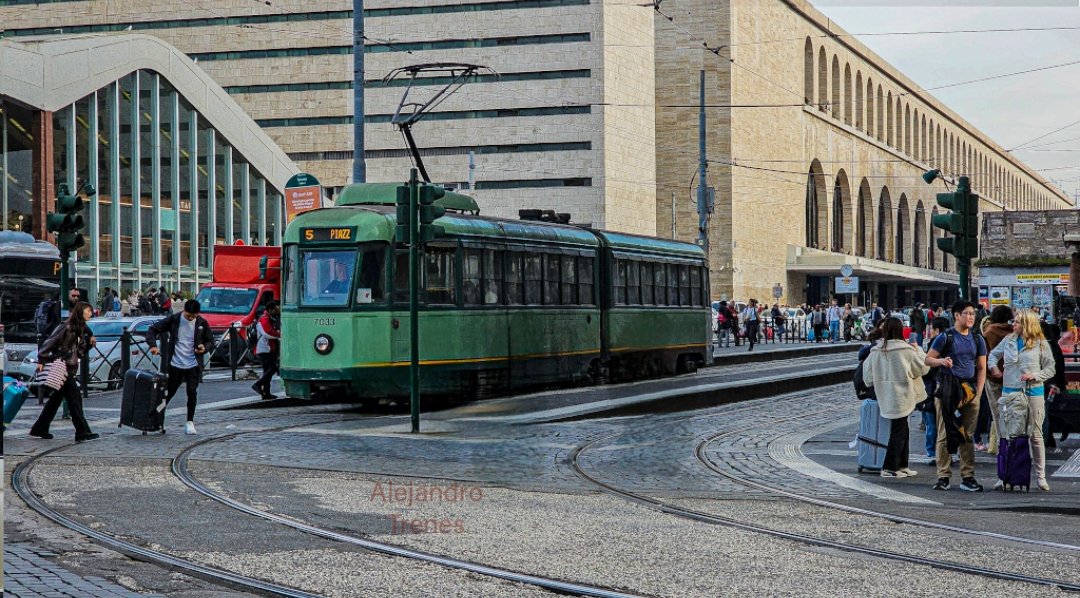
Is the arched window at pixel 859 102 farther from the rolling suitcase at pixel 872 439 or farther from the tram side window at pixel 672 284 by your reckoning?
the rolling suitcase at pixel 872 439

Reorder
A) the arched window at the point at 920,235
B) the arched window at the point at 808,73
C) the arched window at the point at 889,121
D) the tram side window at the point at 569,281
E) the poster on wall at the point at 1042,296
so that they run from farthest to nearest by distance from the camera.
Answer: the arched window at the point at 920,235 → the arched window at the point at 889,121 → the arched window at the point at 808,73 → the poster on wall at the point at 1042,296 → the tram side window at the point at 569,281

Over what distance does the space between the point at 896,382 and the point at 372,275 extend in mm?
8502

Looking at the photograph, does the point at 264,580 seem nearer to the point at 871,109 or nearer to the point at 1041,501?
the point at 1041,501

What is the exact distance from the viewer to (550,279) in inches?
925

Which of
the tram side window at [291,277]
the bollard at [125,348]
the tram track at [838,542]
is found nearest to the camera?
the tram track at [838,542]

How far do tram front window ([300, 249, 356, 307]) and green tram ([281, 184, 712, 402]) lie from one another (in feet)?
0.04

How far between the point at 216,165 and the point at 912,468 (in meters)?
44.9

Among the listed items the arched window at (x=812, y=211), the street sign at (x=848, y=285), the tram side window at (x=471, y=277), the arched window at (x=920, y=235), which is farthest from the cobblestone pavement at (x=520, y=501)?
the arched window at (x=920, y=235)

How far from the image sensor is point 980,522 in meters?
10.3

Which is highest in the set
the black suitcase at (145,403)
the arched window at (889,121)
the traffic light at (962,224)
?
the arched window at (889,121)

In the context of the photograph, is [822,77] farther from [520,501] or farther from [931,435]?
[520,501]

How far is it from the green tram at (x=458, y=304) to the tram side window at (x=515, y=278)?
0.03 meters

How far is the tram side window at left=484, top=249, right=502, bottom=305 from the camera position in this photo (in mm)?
21500

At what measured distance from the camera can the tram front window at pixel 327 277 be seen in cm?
1944
